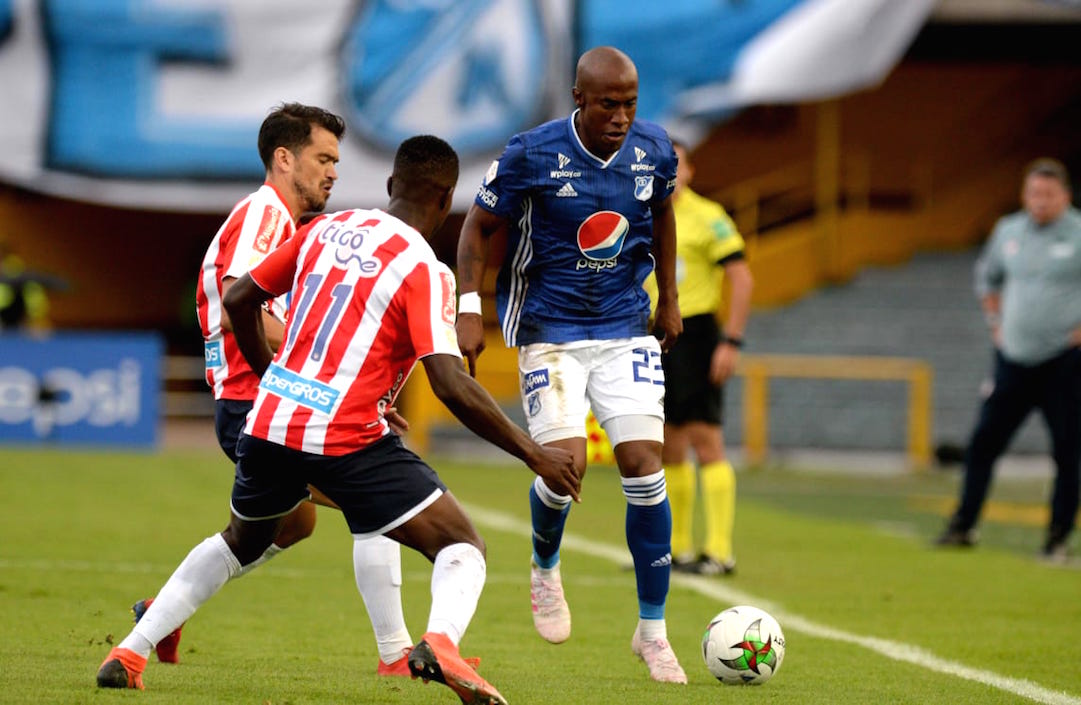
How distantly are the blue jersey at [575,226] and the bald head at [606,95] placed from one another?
0.13 m

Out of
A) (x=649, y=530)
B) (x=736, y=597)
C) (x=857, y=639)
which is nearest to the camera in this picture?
(x=649, y=530)

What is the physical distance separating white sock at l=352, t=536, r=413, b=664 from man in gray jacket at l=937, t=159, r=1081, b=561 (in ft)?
20.7

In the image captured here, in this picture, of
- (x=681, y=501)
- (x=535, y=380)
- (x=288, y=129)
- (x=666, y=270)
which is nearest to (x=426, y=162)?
(x=288, y=129)

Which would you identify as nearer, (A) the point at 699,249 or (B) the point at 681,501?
(A) the point at 699,249

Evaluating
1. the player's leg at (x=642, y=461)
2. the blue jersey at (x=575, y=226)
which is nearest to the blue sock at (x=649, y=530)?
the player's leg at (x=642, y=461)

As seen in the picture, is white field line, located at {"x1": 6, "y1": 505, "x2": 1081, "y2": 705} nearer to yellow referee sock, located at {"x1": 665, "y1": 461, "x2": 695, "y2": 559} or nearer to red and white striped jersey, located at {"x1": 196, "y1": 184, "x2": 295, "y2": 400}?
yellow referee sock, located at {"x1": 665, "y1": 461, "x2": 695, "y2": 559}

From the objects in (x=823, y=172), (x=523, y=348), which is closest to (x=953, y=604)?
(x=523, y=348)

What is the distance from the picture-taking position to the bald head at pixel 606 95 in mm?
6355

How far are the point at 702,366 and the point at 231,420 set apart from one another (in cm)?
423

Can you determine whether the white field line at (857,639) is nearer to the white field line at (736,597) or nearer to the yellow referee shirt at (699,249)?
the white field line at (736,597)

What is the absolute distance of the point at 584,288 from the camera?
673cm

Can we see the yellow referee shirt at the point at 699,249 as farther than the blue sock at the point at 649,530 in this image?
Yes

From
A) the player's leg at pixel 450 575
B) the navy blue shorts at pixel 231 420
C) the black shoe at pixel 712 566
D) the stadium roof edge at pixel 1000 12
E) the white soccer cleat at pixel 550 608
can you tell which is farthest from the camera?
the stadium roof edge at pixel 1000 12

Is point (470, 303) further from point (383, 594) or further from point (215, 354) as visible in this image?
point (383, 594)
